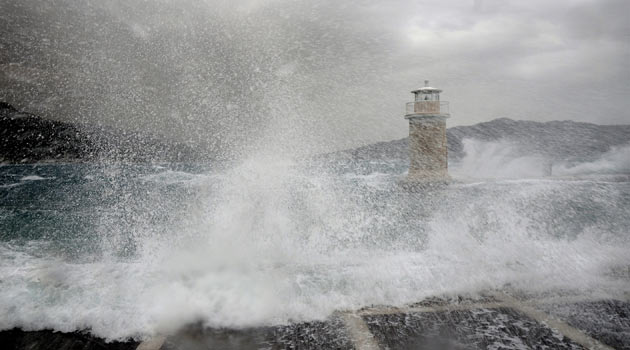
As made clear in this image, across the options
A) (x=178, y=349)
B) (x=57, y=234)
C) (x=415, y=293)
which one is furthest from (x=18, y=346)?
(x=57, y=234)

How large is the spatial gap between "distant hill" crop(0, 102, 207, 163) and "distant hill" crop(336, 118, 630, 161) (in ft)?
242

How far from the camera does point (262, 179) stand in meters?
10.5

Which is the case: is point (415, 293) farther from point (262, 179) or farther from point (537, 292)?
point (262, 179)

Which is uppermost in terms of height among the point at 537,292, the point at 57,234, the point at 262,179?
the point at 262,179

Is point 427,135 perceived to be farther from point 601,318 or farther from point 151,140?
point 151,140

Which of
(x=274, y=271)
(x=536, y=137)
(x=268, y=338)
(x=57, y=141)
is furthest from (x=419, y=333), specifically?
(x=536, y=137)

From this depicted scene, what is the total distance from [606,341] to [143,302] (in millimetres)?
4239

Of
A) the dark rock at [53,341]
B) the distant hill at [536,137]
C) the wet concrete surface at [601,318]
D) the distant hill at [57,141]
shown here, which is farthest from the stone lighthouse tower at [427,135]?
the distant hill at [57,141]

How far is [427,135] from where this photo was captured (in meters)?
17.7

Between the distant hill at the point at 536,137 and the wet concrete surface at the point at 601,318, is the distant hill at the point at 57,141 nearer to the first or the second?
the distant hill at the point at 536,137

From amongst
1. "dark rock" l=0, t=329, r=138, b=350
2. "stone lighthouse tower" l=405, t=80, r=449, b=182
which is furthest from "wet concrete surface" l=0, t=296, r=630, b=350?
"stone lighthouse tower" l=405, t=80, r=449, b=182

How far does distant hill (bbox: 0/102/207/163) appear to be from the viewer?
9512 centimetres

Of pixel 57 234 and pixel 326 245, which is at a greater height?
pixel 326 245

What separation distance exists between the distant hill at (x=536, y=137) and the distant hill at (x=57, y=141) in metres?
73.7
